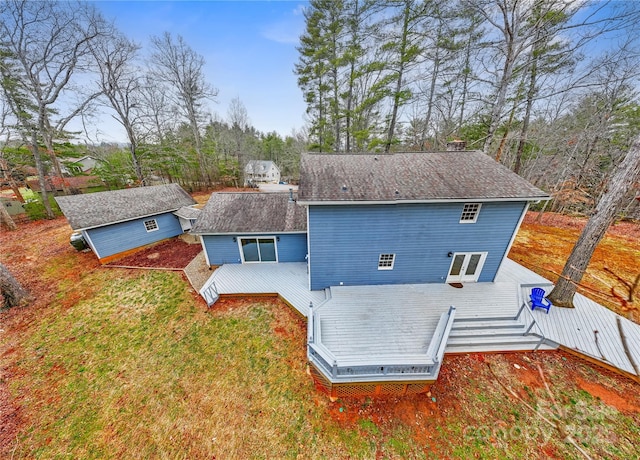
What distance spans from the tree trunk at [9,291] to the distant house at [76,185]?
50.6ft

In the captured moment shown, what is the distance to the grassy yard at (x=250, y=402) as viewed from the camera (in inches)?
209

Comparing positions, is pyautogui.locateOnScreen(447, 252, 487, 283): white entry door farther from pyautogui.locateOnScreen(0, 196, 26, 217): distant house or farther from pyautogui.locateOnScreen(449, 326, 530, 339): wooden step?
pyautogui.locateOnScreen(0, 196, 26, 217): distant house

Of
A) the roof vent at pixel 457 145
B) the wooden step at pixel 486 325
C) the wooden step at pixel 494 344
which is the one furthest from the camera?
the roof vent at pixel 457 145

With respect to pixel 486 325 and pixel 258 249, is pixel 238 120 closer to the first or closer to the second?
pixel 258 249

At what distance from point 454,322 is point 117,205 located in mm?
17142

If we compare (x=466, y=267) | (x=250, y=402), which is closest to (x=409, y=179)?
(x=466, y=267)

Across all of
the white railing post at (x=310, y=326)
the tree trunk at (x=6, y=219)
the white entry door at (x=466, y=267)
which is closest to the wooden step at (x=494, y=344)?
the white entry door at (x=466, y=267)

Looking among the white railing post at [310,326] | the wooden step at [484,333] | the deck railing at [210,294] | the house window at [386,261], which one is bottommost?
the deck railing at [210,294]

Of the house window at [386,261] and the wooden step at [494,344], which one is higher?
the house window at [386,261]

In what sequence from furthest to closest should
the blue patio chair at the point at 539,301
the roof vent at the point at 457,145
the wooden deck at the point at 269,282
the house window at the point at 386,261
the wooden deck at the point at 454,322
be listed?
1. the roof vent at the point at 457,145
2. the wooden deck at the point at 269,282
3. the house window at the point at 386,261
4. the blue patio chair at the point at 539,301
5. the wooden deck at the point at 454,322

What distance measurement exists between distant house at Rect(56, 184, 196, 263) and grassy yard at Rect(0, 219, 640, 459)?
435 cm

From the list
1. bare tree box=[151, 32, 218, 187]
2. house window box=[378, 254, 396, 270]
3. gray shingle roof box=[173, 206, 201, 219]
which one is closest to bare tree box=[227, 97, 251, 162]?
bare tree box=[151, 32, 218, 187]

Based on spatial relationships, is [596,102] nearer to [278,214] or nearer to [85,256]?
[278,214]

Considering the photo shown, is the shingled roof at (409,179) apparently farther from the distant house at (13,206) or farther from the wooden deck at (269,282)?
the distant house at (13,206)
